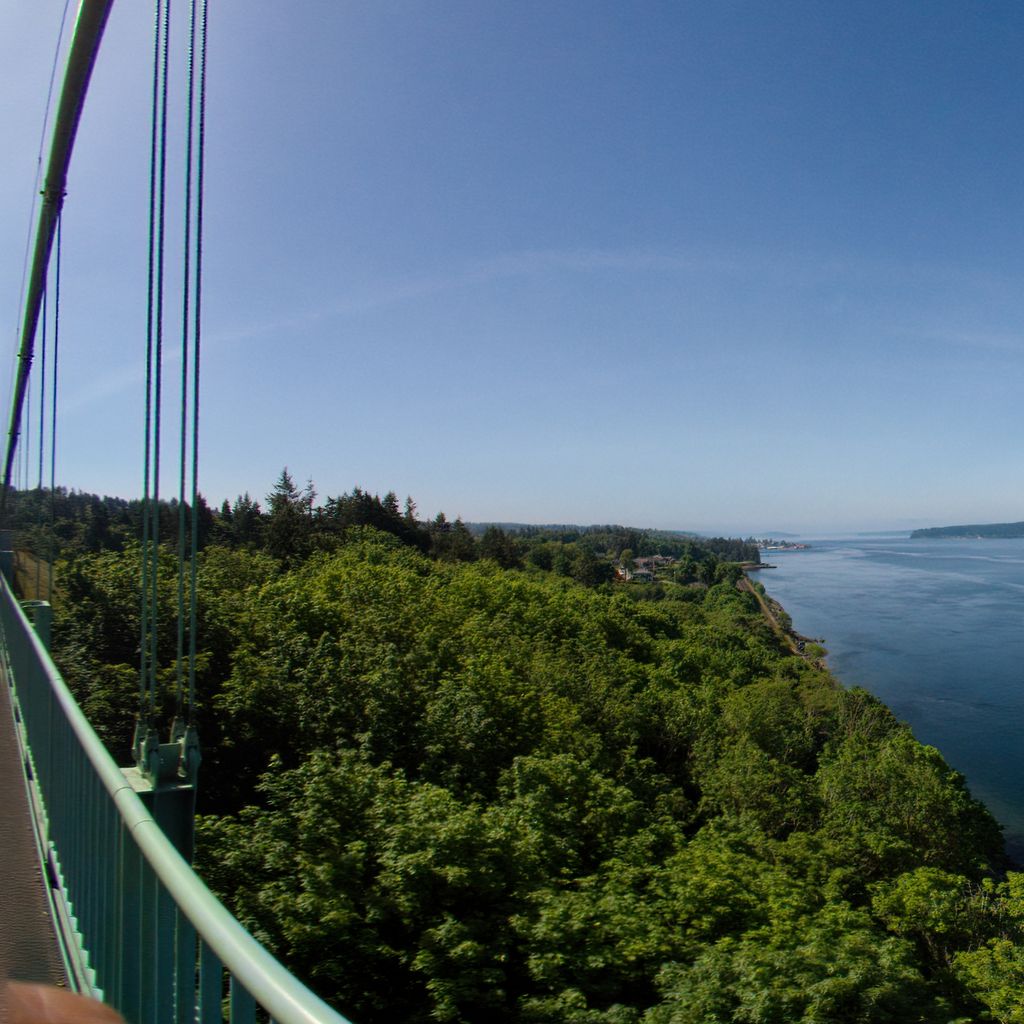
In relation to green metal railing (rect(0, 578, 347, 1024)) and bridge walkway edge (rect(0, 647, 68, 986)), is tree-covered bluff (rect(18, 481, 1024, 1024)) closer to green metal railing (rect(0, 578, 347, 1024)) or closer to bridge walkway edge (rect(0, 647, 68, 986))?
bridge walkway edge (rect(0, 647, 68, 986))

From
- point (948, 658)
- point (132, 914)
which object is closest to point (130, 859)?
point (132, 914)

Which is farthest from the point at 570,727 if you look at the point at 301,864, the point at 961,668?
the point at 961,668

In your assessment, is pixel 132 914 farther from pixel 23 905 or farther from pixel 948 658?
pixel 948 658

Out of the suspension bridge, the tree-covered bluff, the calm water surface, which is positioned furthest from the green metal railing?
the calm water surface

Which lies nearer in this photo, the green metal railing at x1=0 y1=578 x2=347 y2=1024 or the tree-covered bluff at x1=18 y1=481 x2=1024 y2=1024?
the green metal railing at x1=0 y1=578 x2=347 y2=1024

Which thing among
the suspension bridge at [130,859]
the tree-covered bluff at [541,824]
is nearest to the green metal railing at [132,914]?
the suspension bridge at [130,859]

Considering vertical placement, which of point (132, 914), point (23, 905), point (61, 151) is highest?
point (61, 151)

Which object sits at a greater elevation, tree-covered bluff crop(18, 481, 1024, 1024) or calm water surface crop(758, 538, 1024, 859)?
tree-covered bluff crop(18, 481, 1024, 1024)
